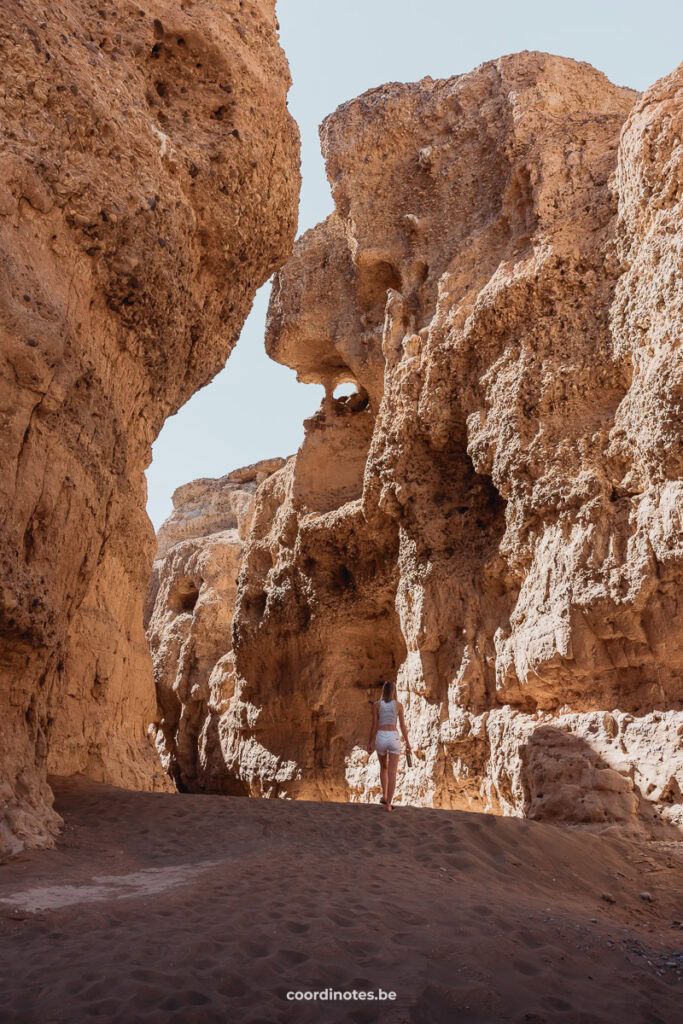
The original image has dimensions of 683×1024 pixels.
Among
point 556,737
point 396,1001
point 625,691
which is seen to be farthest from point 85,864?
point 625,691

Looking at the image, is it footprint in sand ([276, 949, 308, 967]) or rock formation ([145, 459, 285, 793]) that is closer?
footprint in sand ([276, 949, 308, 967])

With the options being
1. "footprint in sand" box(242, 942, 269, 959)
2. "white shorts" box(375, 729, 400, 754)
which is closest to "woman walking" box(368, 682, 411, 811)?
"white shorts" box(375, 729, 400, 754)

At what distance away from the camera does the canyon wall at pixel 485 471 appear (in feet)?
25.9

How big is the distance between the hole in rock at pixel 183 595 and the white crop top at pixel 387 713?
14833mm

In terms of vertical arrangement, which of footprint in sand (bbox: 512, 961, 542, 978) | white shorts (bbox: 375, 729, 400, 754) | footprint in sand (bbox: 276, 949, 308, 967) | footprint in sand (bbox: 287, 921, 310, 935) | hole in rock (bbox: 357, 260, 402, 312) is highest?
hole in rock (bbox: 357, 260, 402, 312)

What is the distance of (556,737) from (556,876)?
264 centimetres

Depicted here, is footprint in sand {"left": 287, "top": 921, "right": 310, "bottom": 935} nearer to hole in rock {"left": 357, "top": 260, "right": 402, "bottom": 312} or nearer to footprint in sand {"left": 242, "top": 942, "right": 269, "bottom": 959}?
footprint in sand {"left": 242, "top": 942, "right": 269, "bottom": 959}

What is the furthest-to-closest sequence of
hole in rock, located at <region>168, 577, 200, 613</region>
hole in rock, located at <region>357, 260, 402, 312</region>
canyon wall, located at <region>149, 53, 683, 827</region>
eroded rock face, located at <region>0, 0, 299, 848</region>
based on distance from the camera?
hole in rock, located at <region>168, 577, 200, 613</region> < hole in rock, located at <region>357, 260, 402, 312</region> < canyon wall, located at <region>149, 53, 683, 827</region> < eroded rock face, located at <region>0, 0, 299, 848</region>

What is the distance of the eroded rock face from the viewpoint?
21.1ft

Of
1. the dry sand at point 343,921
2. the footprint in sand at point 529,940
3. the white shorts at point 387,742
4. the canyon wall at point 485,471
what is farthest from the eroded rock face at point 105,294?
the footprint in sand at point 529,940

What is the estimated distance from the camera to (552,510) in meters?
8.93

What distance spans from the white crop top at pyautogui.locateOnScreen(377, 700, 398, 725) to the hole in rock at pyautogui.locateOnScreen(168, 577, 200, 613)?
14.8 meters

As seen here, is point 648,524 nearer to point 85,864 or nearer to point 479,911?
point 479,911

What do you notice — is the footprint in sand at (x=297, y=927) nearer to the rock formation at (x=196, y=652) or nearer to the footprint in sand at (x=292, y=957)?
the footprint in sand at (x=292, y=957)
